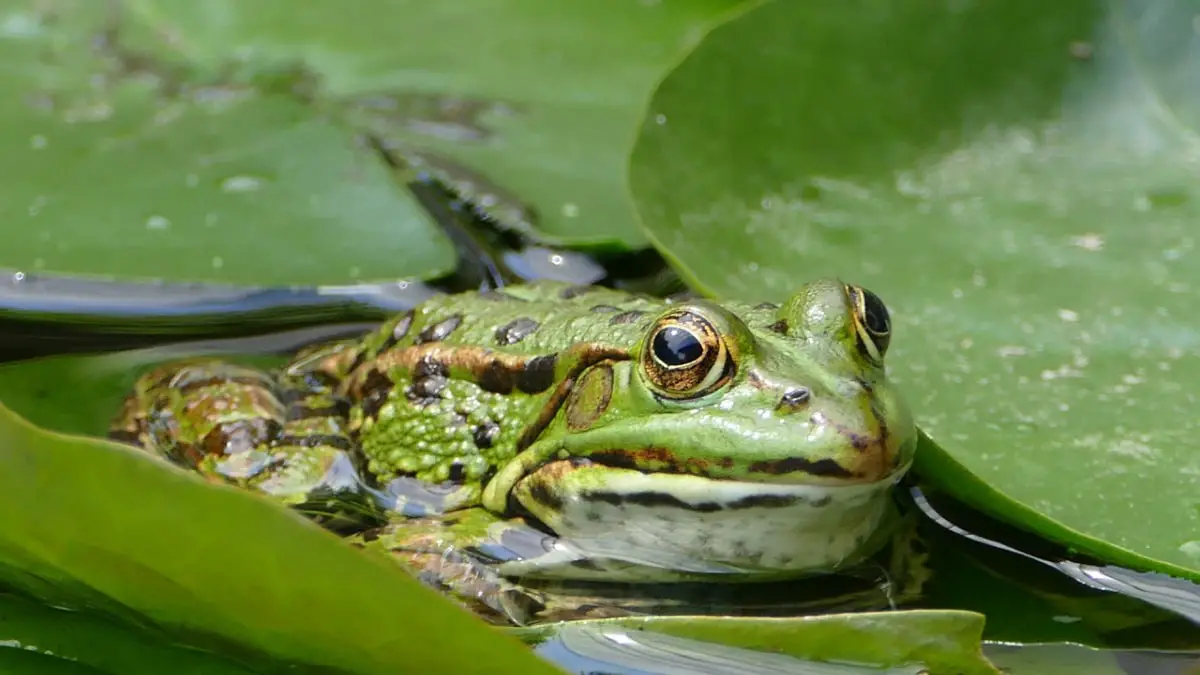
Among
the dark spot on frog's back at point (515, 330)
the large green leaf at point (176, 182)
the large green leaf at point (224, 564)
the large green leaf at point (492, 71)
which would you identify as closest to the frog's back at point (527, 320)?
the dark spot on frog's back at point (515, 330)

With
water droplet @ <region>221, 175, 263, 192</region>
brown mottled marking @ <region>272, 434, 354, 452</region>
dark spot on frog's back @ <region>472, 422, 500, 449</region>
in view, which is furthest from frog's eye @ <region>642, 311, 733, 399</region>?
water droplet @ <region>221, 175, 263, 192</region>

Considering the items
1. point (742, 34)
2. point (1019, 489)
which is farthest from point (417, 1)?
point (1019, 489)

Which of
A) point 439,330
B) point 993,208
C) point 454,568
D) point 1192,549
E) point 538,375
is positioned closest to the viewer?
point 1192,549

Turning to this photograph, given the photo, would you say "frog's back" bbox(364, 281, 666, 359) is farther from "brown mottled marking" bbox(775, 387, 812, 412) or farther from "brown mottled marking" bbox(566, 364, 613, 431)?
"brown mottled marking" bbox(775, 387, 812, 412)

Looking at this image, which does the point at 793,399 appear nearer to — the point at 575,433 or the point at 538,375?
the point at 575,433

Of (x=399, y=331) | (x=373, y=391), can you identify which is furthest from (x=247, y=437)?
(x=399, y=331)

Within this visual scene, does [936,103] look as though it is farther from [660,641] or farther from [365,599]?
[365,599]
